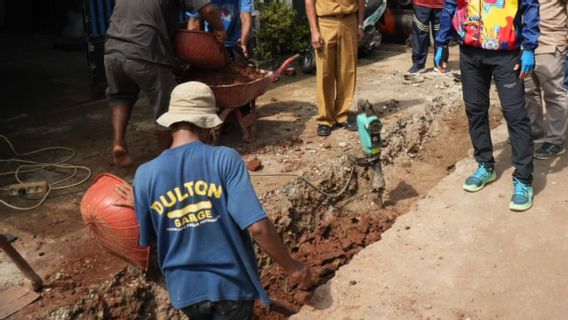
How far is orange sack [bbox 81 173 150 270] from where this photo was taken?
336 centimetres

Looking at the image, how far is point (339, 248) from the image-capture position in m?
4.57

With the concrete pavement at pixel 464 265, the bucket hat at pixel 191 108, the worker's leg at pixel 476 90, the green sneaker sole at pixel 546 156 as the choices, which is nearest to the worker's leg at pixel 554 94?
the green sneaker sole at pixel 546 156

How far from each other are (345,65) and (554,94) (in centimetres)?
198

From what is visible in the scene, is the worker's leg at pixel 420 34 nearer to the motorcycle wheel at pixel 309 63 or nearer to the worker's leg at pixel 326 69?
the motorcycle wheel at pixel 309 63

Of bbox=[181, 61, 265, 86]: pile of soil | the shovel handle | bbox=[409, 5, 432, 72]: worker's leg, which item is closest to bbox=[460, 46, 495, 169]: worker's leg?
bbox=[181, 61, 265, 86]: pile of soil

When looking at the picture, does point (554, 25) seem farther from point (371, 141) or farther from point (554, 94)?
point (371, 141)

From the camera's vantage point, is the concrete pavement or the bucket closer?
the concrete pavement

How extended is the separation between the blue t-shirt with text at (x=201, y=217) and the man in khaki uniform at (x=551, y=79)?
359 cm

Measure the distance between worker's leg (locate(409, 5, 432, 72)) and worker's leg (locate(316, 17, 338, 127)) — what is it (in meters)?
3.00

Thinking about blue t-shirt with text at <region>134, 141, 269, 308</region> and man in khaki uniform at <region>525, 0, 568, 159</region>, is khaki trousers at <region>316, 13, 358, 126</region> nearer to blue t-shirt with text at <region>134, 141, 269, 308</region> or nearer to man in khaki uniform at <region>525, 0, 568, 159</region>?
man in khaki uniform at <region>525, 0, 568, 159</region>

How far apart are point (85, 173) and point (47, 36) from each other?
8.57 m

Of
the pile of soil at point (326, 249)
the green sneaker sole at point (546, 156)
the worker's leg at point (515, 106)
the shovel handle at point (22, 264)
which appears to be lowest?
the pile of soil at point (326, 249)

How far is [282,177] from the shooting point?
4.97 meters

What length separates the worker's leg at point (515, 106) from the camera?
14.2ft
